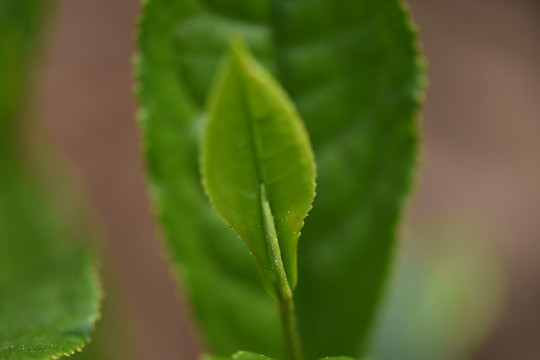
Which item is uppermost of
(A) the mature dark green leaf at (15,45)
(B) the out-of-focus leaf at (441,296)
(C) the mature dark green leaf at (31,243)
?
(A) the mature dark green leaf at (15,45)

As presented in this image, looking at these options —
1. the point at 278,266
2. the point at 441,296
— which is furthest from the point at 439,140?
the point at 278,266

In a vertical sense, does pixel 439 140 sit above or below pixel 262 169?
below

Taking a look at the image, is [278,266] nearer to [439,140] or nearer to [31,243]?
[31,243]

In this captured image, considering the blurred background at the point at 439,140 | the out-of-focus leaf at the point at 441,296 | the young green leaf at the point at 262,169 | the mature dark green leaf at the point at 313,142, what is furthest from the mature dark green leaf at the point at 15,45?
the blurred background at the point at 439,140

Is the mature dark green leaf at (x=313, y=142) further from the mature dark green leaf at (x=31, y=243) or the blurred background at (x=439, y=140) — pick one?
the blurred background at (x=439, y=140)

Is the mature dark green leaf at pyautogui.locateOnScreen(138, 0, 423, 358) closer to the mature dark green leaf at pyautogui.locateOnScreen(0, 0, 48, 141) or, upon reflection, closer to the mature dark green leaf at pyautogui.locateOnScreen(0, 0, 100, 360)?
the mature dark green leaf at pyautogui.locateOnScreen(0, 0, 100, 360)

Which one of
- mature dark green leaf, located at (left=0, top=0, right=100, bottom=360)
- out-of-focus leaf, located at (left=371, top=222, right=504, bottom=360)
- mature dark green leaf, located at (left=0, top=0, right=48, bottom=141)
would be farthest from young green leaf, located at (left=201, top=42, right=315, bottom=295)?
out-of-focus leaf, located at (left=371, top=222, right=504, bottom=360)
